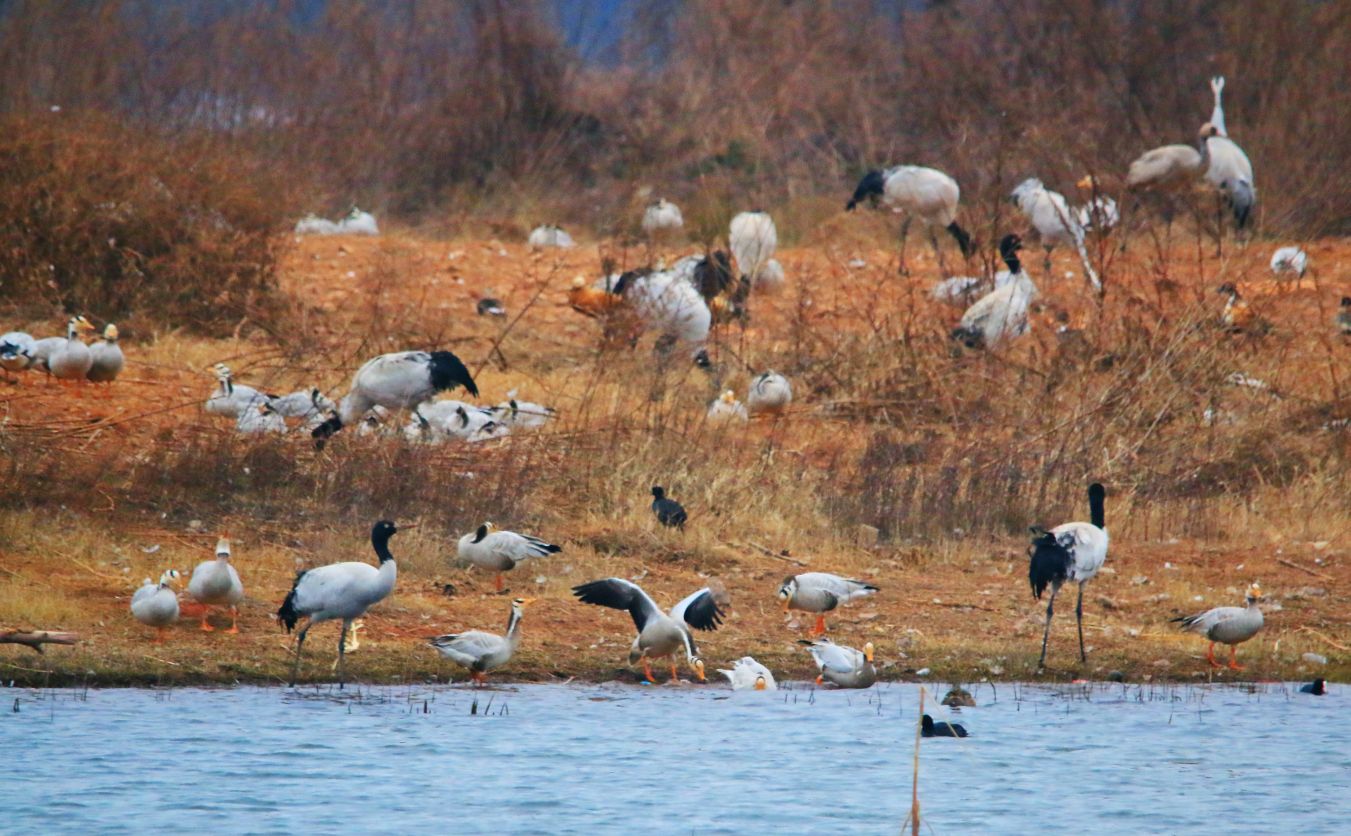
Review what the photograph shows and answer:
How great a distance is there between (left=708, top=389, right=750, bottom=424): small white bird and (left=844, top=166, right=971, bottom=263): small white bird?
2.93 meters

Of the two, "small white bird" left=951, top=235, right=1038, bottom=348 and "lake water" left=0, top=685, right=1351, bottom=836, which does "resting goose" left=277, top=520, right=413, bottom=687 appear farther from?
"small white bird" left=951, top=235, right=1038, bottom=348

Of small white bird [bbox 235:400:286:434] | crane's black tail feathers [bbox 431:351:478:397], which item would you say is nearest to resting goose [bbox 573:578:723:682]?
crane's black tail feathers [bbox 431:351:478:397]

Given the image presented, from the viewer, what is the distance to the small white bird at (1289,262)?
1245 centimetres

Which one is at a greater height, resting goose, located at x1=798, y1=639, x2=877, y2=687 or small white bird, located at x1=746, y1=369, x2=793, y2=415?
small white bird, located at x1=746, y1=369, x2=793, y2=415

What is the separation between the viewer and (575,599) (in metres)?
8.90

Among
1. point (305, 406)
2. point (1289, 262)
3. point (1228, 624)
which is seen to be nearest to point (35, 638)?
point (305, 406)

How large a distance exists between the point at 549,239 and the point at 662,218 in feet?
3.59

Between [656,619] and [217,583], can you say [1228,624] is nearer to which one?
[656,619]

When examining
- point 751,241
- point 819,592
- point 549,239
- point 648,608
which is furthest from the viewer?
point 549,239

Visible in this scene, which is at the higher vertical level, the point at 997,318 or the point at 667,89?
the point at 667,89

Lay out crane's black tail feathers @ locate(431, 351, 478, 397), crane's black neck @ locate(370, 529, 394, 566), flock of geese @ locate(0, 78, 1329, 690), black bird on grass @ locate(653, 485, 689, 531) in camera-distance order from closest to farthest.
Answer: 1. flock of geese @ locate(0, 78, 1329, 690)
2. crane's black neck @ locate(370, 529, 394, 566)
3. black bird on grass @ locate(653, 485, 689, 531)
4. crane's black tail feathers @ locate(431, 351, 478, 397)

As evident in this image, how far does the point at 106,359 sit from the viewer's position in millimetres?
11344

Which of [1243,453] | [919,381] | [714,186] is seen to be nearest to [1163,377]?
[1243,453]

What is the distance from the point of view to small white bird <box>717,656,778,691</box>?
7.77m
